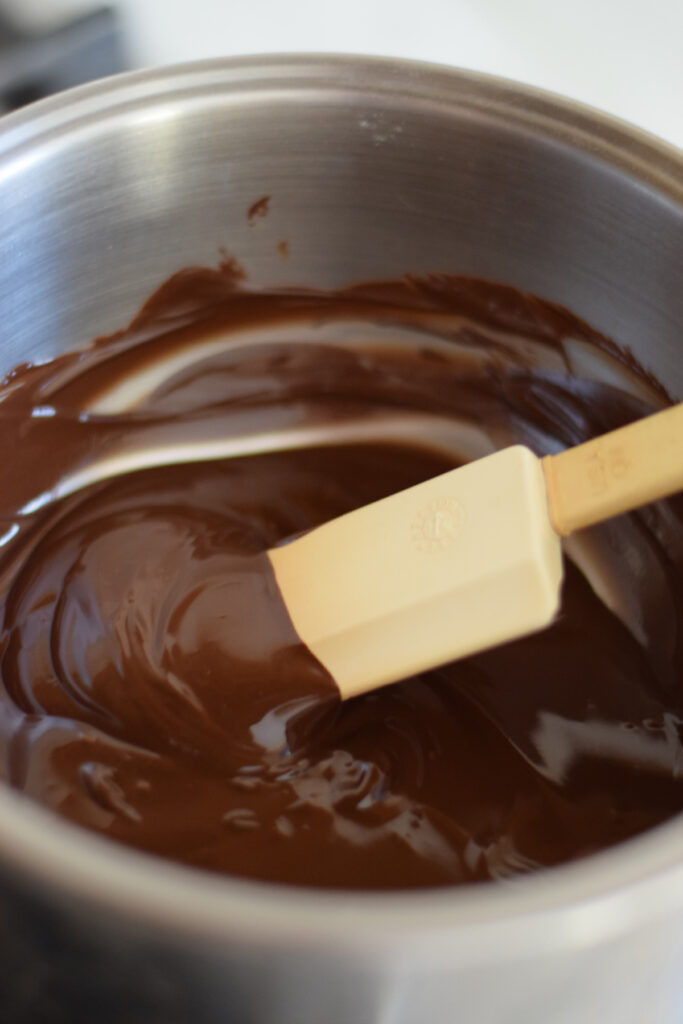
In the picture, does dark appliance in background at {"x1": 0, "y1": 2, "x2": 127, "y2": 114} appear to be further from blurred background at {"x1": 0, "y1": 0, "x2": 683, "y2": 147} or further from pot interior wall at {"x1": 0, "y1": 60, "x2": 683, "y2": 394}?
pot interior wall at {"x1": 0, "y1": 60, "x2": 683, "y2": 394}

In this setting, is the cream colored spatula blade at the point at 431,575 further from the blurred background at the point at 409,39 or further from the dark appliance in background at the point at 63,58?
the dark appliance in background at the point at 63,58

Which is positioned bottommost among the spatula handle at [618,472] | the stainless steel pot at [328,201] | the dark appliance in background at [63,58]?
the spatula handle at [618,472]

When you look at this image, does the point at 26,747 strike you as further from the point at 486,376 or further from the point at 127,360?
the point at 486,376

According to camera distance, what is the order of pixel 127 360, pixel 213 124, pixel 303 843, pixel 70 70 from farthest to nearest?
pixel 70 70 → pixel 127 360 → pixel 213 124 → pixel 303 843

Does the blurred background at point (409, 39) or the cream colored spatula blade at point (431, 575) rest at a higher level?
the blurred background at point (409, 39)

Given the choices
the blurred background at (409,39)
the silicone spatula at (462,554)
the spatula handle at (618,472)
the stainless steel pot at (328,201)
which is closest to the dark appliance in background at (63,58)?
the blurred background at (409,39)

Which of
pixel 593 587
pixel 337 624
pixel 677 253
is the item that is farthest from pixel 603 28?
pixel 337 624

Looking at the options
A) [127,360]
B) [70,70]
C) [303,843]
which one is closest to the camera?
[303,843]
